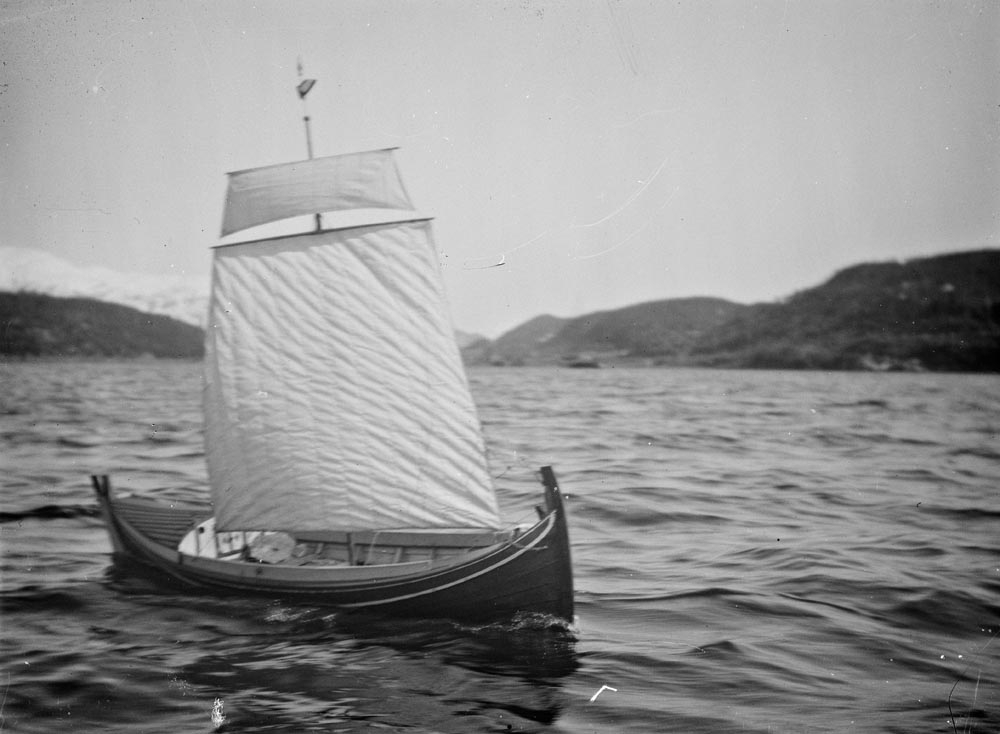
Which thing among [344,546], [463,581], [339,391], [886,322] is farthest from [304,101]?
[886,322]

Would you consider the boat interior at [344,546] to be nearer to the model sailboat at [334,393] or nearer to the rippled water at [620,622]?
the model sailboat at [334,393]

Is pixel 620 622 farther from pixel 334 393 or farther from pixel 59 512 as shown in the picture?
pixel 59 512

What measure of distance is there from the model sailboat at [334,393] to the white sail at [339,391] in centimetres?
Result: 2

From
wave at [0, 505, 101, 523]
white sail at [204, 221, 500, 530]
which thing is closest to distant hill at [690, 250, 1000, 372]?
white sail at [204, 221, 500, 530]

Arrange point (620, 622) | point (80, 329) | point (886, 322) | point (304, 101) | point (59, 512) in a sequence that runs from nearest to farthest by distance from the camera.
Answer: point (620, 622)
point (304, 101)
point (80, 329)
point (59, 512)
point (886, 322)

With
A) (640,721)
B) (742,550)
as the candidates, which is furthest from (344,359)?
(742,550)

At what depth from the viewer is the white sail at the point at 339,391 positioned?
908 centimetres

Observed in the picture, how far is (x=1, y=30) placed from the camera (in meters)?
7.86

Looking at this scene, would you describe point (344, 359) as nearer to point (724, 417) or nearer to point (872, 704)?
point (872, 704)

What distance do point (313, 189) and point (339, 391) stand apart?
7.54 feet

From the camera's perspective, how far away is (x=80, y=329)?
11.3 m

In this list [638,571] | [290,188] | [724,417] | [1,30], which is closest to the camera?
[1,30]

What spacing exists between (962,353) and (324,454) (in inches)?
332

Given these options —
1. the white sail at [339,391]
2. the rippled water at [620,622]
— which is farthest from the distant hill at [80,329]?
the white sail at [339,391]
